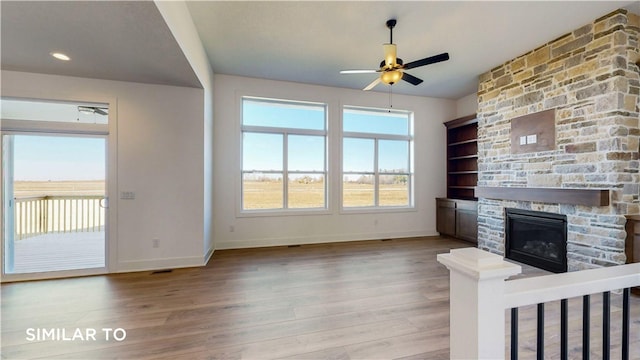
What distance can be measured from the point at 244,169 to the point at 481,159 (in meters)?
4.39

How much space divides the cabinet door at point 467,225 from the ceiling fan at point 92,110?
635 centimetres

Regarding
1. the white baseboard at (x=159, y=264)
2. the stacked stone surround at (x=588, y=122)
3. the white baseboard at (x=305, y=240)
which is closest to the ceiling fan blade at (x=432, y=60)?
the stacked stone surround at (x=588, y=122)

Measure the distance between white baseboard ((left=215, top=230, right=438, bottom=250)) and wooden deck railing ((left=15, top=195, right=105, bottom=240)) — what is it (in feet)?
6.03

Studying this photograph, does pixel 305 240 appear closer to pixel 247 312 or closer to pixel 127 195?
pixel 247 312

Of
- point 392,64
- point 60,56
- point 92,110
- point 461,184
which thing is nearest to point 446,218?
point 461,184

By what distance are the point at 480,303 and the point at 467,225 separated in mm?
5163

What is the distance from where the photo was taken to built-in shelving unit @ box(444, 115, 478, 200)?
576cm

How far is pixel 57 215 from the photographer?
3.84m

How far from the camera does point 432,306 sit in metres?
2.66

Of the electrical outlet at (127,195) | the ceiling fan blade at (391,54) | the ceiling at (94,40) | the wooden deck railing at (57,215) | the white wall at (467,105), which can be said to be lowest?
the wooden deck railing at (57,215)

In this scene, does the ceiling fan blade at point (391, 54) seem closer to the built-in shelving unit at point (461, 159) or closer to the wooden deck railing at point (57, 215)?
the built-in shelving unit at point (461, 159)

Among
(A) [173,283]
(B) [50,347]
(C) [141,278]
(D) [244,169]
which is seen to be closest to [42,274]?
(C) [141,278]

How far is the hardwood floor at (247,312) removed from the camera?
202 centimetres

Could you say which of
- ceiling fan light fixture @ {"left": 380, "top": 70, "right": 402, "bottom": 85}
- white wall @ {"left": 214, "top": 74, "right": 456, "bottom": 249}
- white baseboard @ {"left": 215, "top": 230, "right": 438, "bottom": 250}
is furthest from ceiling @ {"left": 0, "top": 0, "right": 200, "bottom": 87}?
white baseboard @ {"left": 215, "top": 230, "right": 438, "bottom": 250}
